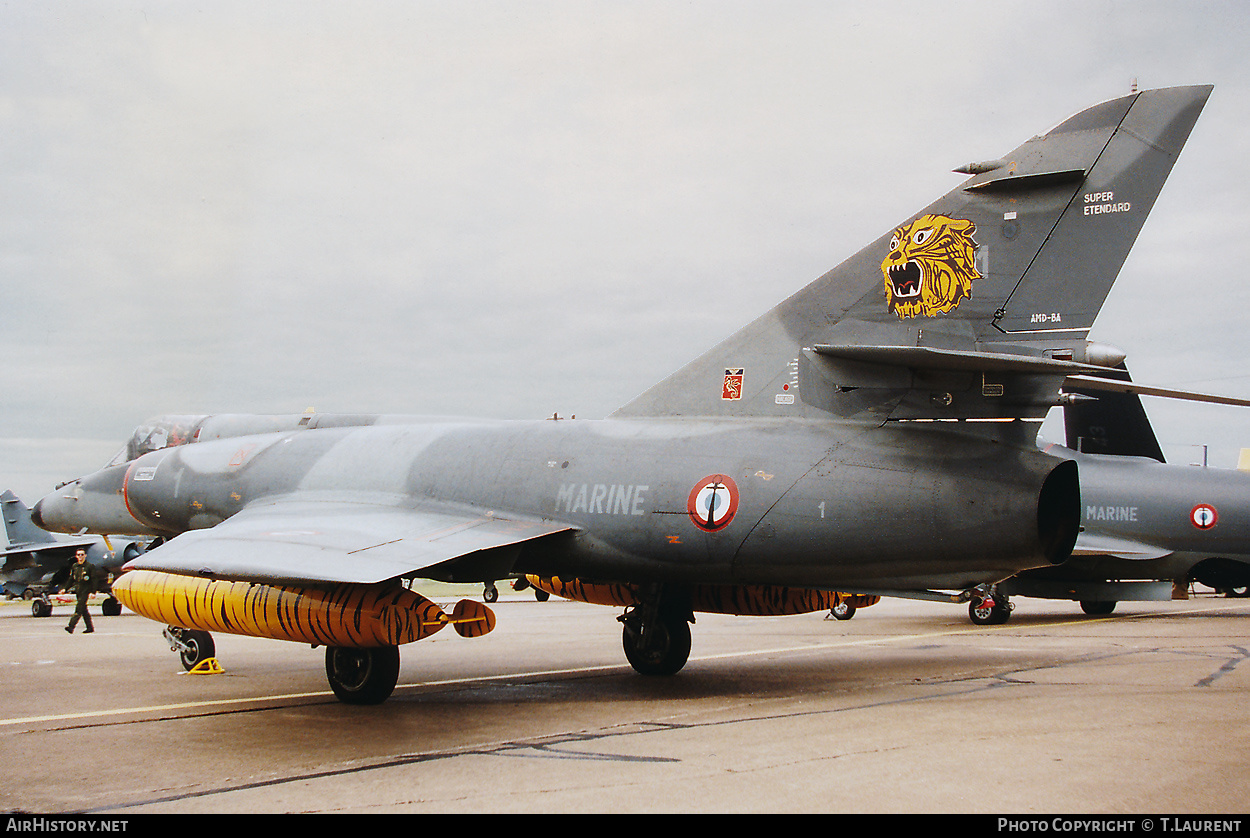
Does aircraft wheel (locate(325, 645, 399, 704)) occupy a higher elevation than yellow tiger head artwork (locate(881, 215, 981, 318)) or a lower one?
lower

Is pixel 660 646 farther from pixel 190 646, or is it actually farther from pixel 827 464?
pixel 190 646

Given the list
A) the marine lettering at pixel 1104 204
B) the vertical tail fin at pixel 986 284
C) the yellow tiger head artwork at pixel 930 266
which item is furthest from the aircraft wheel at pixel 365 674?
the marine lettering at pixel 1104 204

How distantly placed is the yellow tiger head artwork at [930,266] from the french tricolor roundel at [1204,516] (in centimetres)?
1359

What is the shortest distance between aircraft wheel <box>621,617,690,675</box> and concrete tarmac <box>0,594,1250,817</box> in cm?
31

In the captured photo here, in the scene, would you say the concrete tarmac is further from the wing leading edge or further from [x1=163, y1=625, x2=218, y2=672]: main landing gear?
the wing leading edge

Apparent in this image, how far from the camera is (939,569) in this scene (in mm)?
8539

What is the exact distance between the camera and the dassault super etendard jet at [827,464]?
8461mm

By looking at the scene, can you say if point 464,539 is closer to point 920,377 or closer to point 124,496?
point 920,377

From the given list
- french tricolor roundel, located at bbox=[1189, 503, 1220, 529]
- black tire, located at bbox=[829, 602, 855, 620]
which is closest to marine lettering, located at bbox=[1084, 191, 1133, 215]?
french tricolor roundel, located at bbox=[1189, 503, 1220, 529]

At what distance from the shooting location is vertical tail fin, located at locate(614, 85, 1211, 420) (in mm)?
8555

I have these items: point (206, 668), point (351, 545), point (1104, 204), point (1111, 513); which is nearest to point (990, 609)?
point (1111, 513)

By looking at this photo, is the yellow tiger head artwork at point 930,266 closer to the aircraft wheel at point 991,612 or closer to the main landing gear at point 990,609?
the main landing gear at point 990,609

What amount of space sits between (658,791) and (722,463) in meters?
3.84

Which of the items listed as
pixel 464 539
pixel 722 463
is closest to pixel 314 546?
pixel 464 539
